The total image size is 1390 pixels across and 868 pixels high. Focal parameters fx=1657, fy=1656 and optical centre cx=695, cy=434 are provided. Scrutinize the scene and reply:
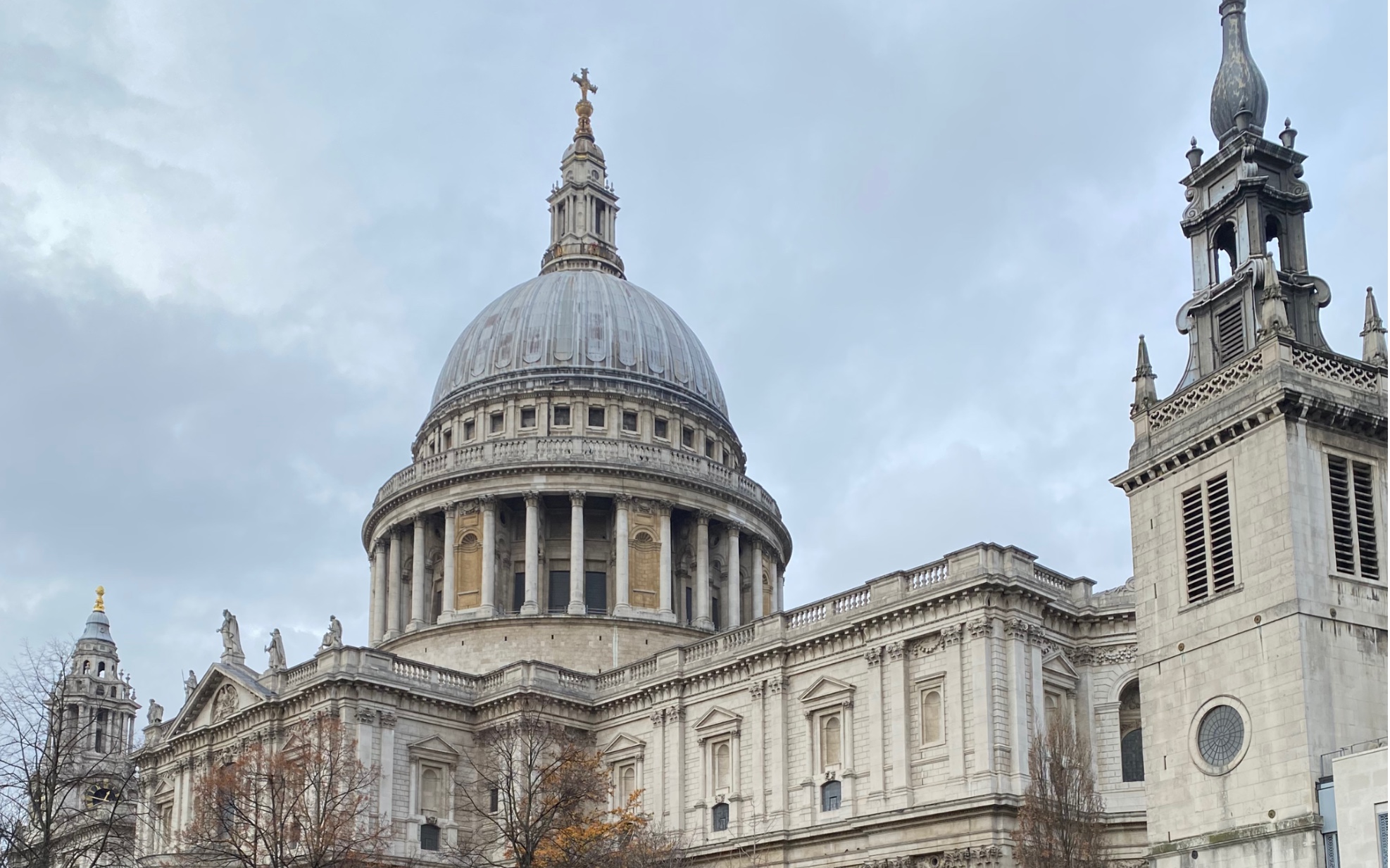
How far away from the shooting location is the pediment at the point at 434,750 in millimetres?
66000

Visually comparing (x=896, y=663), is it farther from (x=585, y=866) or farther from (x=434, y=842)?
(x=434, y=842)

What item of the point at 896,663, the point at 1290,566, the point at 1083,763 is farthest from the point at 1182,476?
the point at 896,663

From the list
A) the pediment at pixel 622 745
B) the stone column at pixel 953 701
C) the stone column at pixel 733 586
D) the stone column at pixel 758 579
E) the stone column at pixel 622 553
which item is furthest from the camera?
the stone column at pixel 758 579

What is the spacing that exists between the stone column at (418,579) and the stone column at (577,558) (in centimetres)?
761

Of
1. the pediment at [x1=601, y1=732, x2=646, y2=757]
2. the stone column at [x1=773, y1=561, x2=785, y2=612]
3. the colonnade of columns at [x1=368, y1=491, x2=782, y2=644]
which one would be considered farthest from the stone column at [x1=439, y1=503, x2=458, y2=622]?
the stone column at [x1=773, y1=561, x2=785, y2=612]

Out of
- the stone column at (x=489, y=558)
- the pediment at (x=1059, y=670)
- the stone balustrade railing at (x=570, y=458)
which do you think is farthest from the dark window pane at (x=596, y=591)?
the pediment at (x=1059, y=670)

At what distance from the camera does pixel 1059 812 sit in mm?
48875

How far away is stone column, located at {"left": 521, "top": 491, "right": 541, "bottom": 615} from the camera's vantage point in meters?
77.9

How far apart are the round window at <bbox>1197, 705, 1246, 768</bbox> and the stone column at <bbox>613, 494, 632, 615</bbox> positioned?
43745mm

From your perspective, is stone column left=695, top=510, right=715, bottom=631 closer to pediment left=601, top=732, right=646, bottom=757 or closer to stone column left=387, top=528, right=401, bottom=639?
pediment left=601, top=732, right=646, bottom=757

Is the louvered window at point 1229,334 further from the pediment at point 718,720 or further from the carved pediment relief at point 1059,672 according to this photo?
the pediment at point 718,720

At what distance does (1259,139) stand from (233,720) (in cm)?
4848

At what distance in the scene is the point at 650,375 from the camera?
88438mm

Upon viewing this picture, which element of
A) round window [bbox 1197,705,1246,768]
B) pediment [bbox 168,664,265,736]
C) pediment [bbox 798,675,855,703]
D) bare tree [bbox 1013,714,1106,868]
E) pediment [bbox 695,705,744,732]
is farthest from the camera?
pediment [bbox 168,664,265,736]
